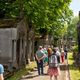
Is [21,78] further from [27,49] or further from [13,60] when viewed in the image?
[27,49]

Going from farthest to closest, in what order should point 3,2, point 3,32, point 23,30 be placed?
point 3,2, point 23,30, point 3,32

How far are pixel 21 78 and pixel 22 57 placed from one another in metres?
13.4

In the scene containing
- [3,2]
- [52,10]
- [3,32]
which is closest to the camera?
[3,32]

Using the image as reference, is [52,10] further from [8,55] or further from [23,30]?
[8,55]

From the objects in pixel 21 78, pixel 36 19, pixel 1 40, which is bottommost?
pixel 21 78

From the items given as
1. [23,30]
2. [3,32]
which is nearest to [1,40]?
[3,32]

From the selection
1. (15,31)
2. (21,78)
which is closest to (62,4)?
(15,31)

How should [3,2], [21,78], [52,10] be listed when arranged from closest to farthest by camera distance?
[21,78] → [52,10] → [3,2]

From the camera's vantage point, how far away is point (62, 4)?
42000 millimetres

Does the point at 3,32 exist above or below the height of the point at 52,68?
above

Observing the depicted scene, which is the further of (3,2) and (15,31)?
(3,2)

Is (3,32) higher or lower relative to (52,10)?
lower

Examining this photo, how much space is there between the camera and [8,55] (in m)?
32.4

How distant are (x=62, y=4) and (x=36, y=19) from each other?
5182mm
